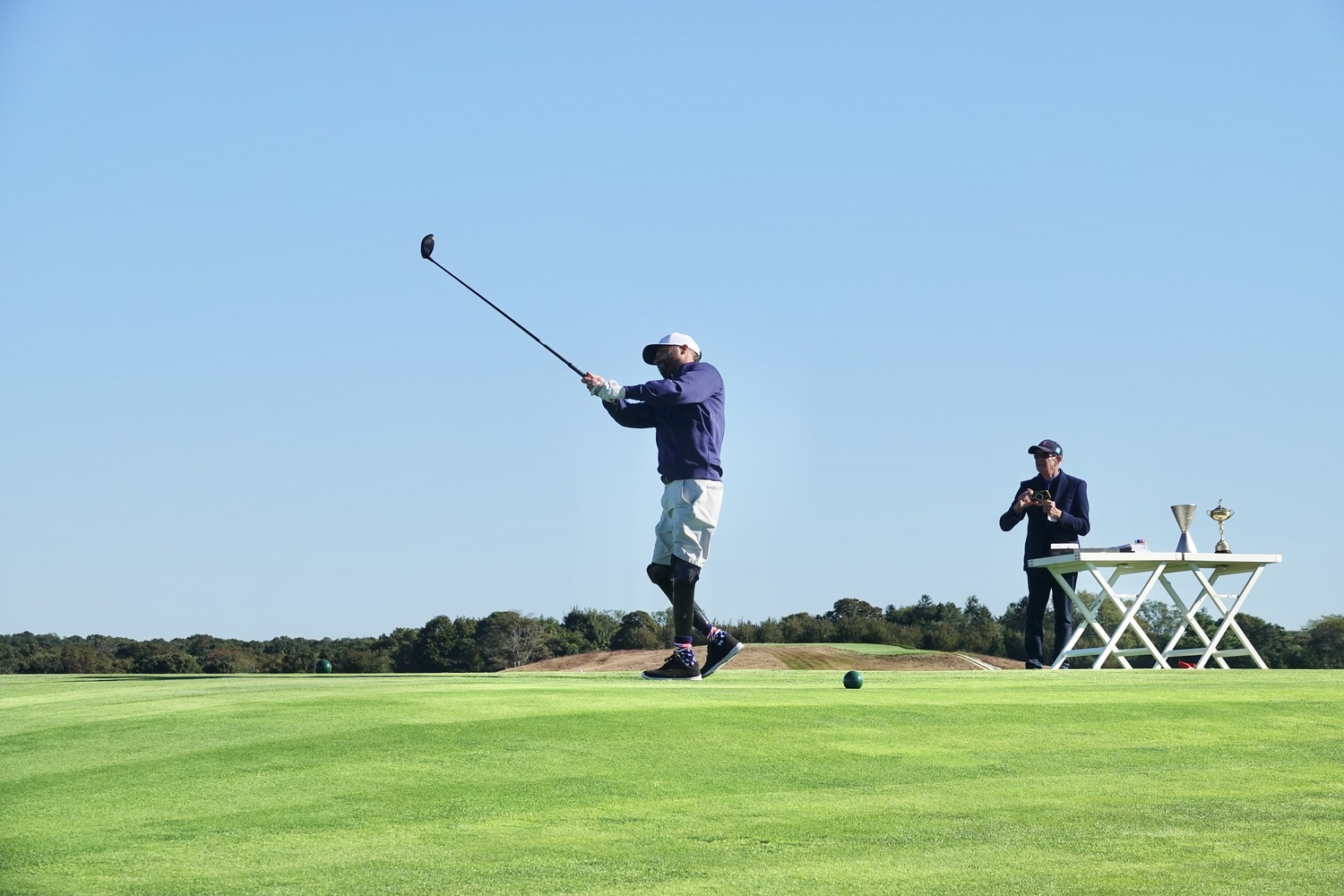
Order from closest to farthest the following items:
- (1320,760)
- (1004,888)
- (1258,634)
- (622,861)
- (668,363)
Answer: (1004,888) < (622,861) < (1320,760) < (668,363) < (1258,634)

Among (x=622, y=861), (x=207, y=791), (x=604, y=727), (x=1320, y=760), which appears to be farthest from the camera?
(x=604, y=727)

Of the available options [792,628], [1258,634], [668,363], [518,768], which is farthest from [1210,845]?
[792,628]

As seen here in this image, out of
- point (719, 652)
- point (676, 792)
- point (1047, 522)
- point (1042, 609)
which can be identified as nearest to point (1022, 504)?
point (1047, 522)

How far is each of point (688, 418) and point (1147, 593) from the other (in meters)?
7.03

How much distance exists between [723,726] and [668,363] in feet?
17.4

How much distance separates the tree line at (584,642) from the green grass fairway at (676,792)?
9308 millimetres

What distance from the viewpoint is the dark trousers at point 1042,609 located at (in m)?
16.2

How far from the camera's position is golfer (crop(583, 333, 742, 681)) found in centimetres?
1175

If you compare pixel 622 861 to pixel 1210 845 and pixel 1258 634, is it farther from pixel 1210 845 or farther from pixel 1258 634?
pixel 1258 634

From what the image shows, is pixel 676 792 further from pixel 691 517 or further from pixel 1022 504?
pixel 1022 504

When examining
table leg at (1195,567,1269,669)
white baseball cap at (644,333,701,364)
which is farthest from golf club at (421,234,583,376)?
table leg at (1195,567,1269,669)

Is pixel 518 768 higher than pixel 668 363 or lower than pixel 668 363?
lower

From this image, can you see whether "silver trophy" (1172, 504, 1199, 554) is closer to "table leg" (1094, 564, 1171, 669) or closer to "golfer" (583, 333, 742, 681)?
"table leg" (1094, 564, 1171, 669)

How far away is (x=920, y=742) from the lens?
299 inches
